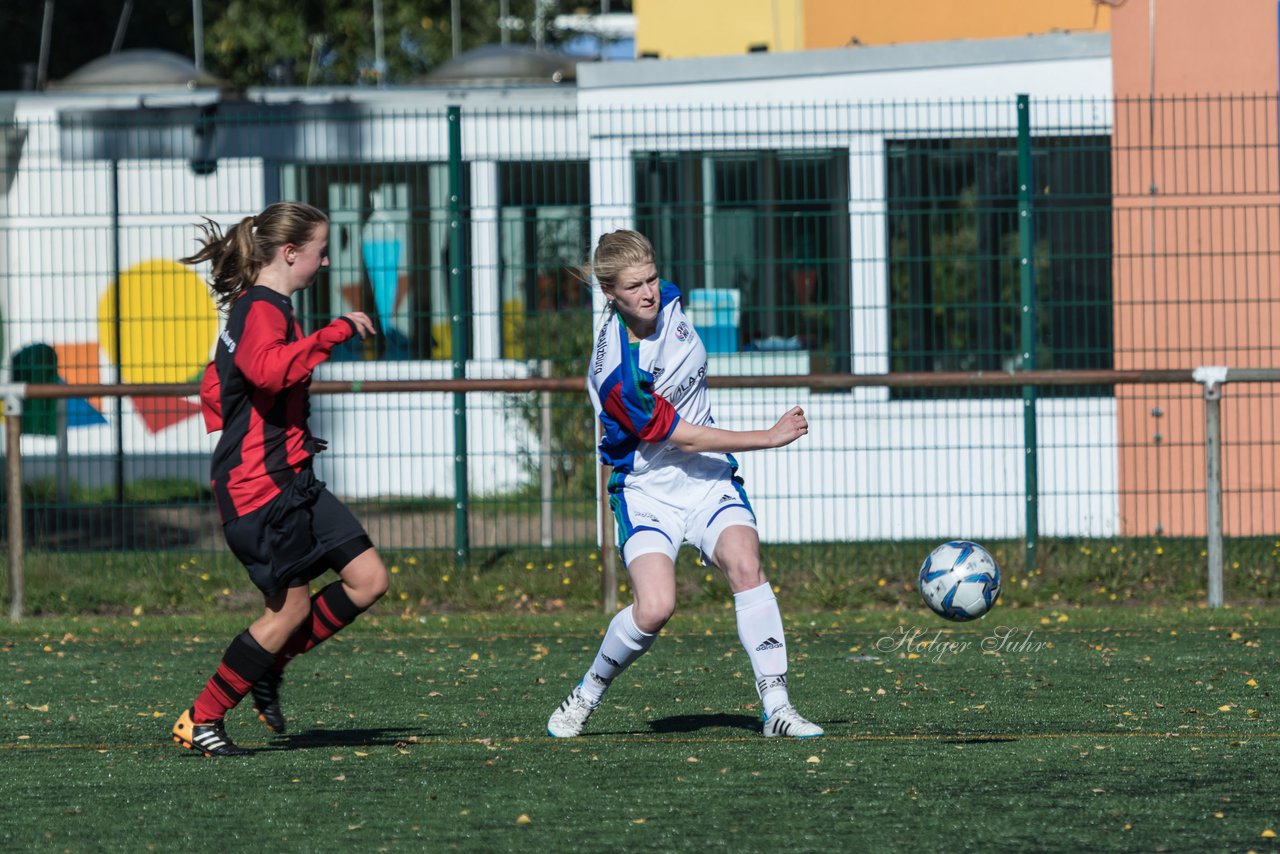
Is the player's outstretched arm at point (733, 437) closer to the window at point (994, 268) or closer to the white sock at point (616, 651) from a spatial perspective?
the white sock at point (616, 651)

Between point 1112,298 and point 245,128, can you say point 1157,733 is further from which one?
point 245,128

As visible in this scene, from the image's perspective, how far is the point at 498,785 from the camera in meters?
5.32

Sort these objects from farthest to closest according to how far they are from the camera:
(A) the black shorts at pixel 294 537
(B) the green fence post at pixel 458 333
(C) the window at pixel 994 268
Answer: (C) the window at pixel 994 268, (B) the green fence post at pixel 458 333, (A) the black shorts at pixel 294 537

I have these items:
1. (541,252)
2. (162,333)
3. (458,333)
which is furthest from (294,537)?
(541,252)

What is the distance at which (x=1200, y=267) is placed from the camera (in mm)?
11195

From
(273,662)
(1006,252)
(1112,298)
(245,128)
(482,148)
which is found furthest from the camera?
(245,128)

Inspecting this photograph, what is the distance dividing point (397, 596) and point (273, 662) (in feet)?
14.4

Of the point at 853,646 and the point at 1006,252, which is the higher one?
the point at 1006,252

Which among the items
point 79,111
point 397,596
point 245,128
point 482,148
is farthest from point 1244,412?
point 79,111

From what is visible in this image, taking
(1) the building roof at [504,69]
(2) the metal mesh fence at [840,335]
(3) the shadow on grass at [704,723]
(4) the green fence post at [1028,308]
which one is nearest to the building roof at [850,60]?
(2) the metal mesh fence at [840,335]

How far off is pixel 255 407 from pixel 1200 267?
730 cm

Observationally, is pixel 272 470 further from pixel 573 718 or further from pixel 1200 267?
pixel 1200 267

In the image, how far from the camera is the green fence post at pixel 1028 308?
1048 centimetres

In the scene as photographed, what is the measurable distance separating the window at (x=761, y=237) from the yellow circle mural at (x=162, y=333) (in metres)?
3.09
